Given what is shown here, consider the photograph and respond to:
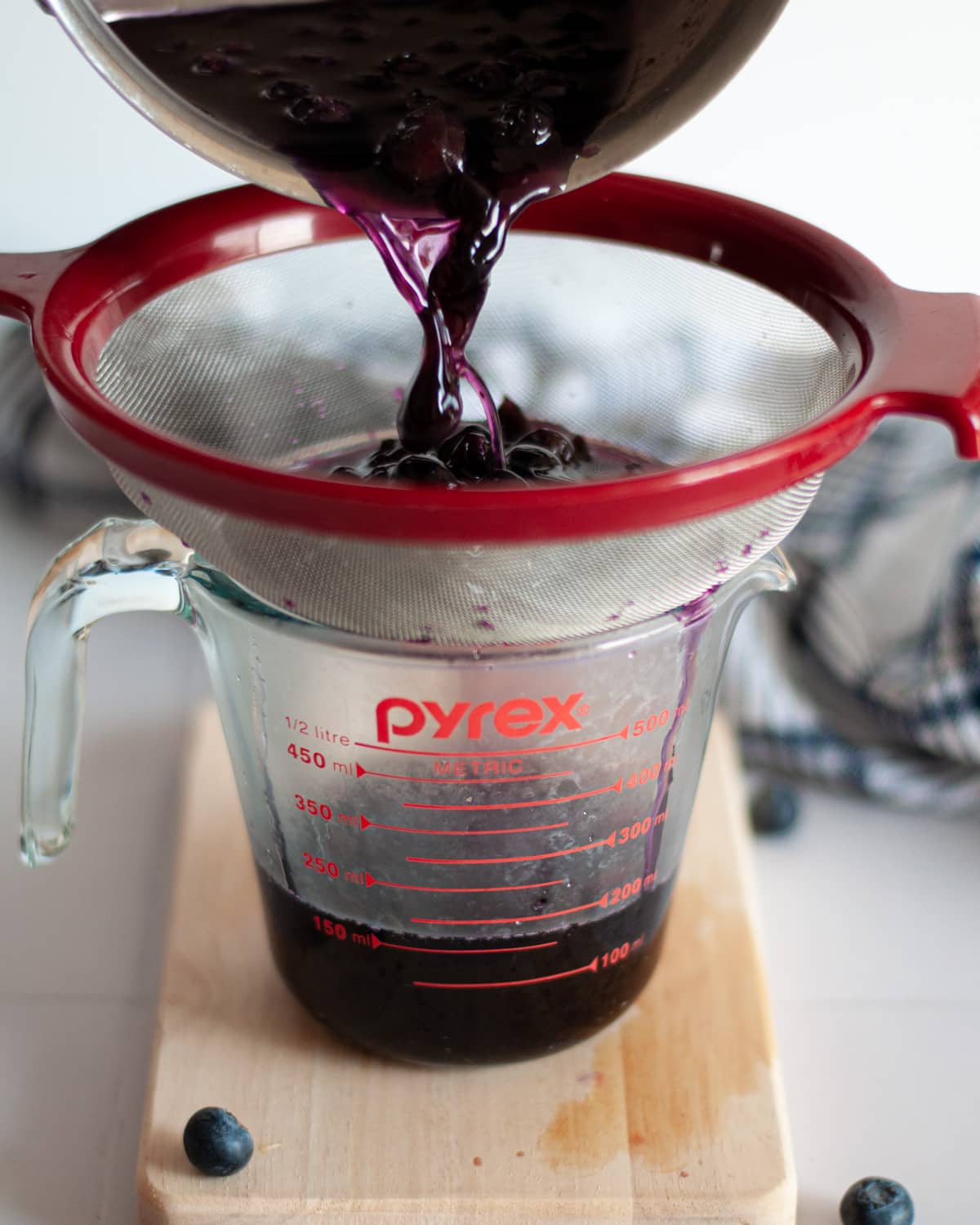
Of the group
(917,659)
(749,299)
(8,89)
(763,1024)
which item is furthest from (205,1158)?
(8,89)

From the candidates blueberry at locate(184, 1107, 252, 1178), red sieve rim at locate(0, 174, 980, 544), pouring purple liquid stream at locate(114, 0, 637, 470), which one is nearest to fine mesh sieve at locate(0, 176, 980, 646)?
red sieve rim at locate(0, 174, 980, 544)

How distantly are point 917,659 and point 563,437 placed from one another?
0.46 metres

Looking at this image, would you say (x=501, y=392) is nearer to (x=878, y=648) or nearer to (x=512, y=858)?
(x=512, y=858)

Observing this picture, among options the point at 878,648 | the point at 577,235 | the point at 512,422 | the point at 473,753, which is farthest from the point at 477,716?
the point at 878,648

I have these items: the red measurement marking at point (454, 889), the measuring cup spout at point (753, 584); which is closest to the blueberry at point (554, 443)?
the measuring cup spout at point (753, 584)

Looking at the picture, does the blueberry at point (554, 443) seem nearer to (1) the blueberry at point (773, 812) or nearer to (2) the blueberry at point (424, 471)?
(2) the blueberry at point (424, 471)

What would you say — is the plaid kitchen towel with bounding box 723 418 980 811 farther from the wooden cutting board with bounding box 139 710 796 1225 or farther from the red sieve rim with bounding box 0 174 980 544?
the red sieve rim with bounding box 0 174 980 544

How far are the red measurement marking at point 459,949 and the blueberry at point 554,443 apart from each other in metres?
0.26

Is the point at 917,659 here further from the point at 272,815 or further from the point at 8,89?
the point at 8,89

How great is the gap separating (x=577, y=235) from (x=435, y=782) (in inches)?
13.9

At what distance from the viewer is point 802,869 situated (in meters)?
1.02

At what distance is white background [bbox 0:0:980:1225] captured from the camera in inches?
32.4

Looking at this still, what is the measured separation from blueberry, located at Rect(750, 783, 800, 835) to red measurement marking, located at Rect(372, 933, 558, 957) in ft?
1.23

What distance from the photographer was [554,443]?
2.53ft
